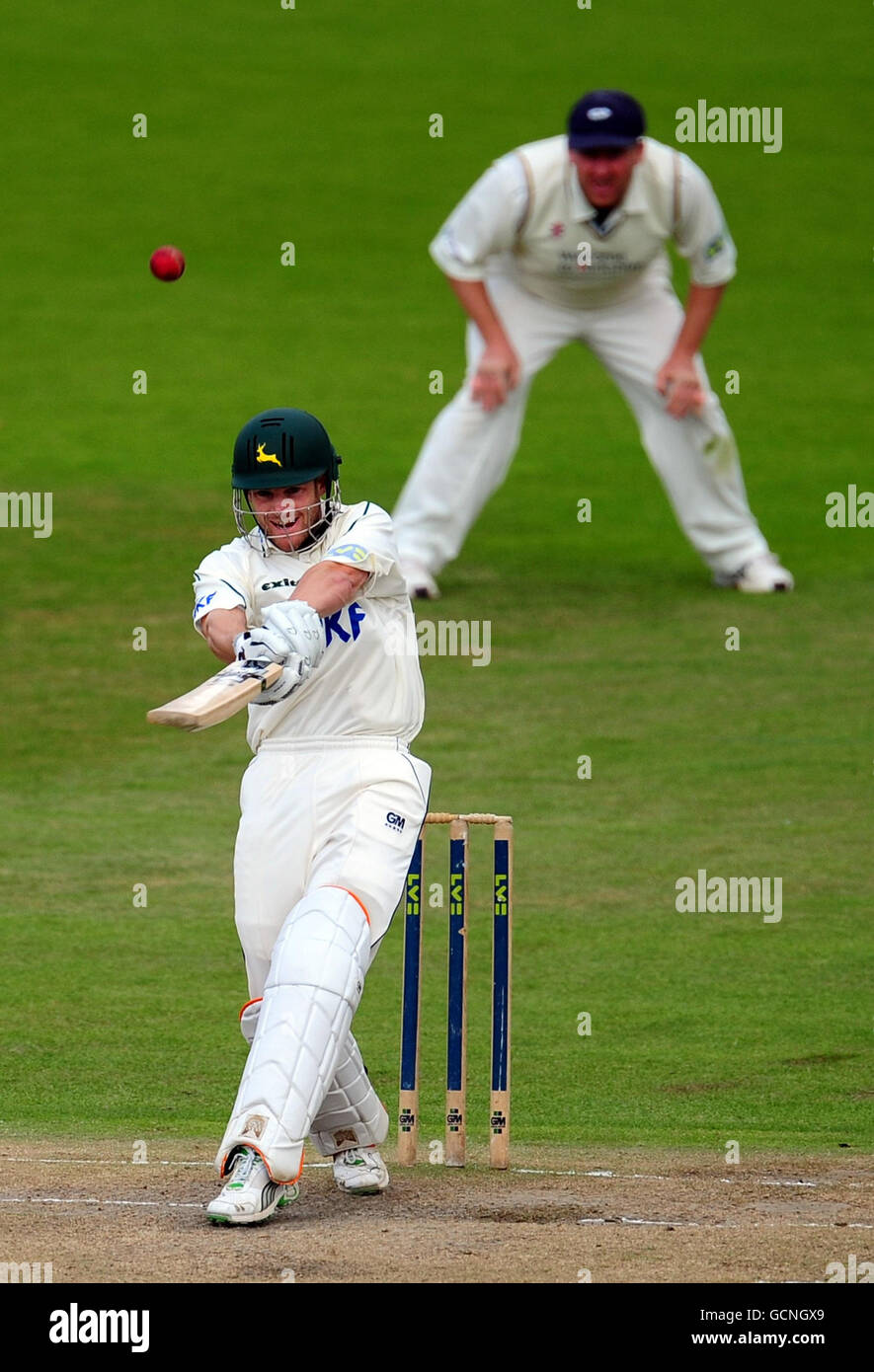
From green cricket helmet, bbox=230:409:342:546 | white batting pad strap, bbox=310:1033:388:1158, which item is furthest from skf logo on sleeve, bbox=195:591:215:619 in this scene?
white batting pad strap, bbox=310:1033:388:1158

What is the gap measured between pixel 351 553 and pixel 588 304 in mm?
7253

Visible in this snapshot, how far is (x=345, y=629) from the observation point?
18.9 ft

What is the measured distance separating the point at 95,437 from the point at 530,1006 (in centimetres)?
1030

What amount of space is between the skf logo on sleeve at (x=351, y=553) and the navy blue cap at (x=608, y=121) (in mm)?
6591

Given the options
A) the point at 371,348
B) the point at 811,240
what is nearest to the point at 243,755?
the point at 371,348

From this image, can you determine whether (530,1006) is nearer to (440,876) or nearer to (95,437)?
(440,876)

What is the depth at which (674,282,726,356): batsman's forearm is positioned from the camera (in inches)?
488

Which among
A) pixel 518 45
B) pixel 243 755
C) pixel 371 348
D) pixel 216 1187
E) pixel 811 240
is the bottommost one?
pixel 216 1187

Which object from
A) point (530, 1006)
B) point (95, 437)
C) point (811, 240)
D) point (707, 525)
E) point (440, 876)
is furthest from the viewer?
point (811, 240)

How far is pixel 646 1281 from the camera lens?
4.81 meters

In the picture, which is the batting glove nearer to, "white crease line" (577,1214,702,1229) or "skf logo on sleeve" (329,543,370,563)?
"skf logo on sleeve" (329,543,370,563)

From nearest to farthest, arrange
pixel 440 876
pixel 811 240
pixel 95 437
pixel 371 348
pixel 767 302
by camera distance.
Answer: pixel 440 876 < pixel 95 437 < pixel 371 348 < pixel 767 302 < pixel 811 240

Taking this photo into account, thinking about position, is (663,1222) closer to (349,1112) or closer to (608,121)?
(349,1112)

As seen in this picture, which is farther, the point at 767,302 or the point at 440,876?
the point at 767,302
